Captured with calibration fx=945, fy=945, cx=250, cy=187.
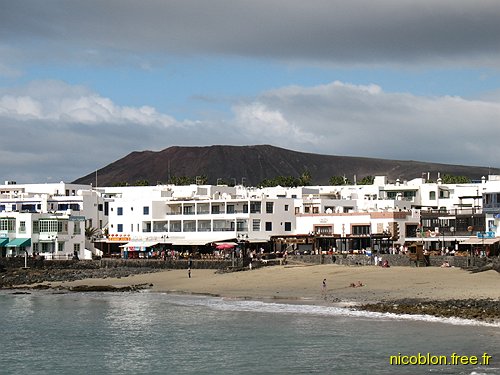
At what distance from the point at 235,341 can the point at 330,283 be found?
25717mm

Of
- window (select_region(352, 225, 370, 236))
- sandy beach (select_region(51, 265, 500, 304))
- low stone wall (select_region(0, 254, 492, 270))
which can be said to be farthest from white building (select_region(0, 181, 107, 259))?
window (select_region(352, 225, 370, 236))

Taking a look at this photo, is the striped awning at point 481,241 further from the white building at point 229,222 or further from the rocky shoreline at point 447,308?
the rocky shoreline at point 447,308

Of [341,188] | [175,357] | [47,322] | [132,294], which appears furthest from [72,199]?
[175,357]

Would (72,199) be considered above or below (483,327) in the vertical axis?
above

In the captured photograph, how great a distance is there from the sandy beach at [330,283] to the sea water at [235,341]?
5660 mm

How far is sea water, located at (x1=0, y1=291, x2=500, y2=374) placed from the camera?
136 feet

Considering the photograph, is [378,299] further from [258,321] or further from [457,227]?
[457,227]

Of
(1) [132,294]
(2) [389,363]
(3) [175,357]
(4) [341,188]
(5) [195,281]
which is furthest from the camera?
(4) [341,188]

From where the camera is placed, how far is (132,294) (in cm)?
7806

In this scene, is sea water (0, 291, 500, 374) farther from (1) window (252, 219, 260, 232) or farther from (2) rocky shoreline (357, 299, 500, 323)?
(1) window (252, 219, 260, 232)

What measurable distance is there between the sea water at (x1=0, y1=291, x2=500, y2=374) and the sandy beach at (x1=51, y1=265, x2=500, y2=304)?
5.66 m

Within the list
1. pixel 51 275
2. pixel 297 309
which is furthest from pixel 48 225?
pixel 297 309

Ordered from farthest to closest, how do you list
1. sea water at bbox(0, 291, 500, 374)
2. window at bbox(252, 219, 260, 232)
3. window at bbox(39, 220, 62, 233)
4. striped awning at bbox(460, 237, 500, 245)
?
window at bbox(39, 220, 62, 233) < window at bbox(252, 219, 260, 232) < striped awning at bbox(460, 237, 500, 245) < sea water at bbox(0, 291, 500, 374)

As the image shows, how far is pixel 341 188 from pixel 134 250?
132ft
